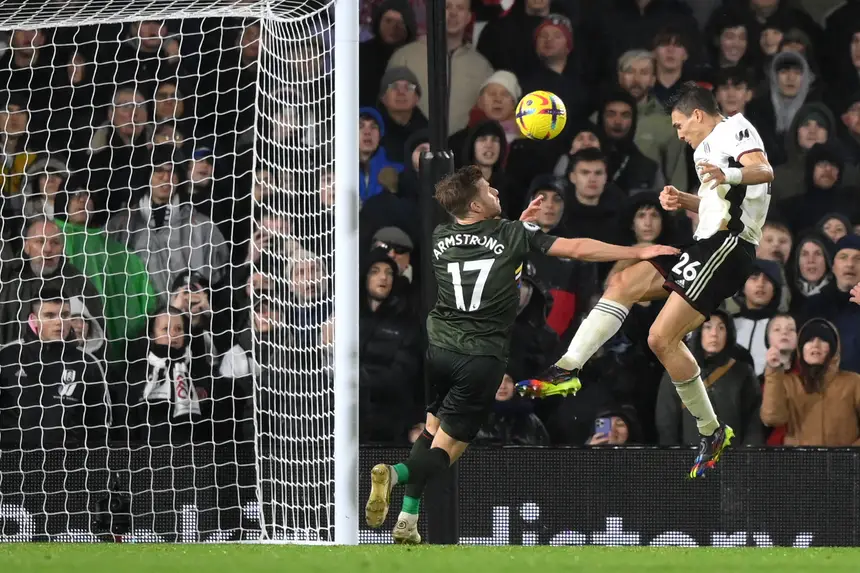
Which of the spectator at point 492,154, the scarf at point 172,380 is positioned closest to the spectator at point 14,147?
the scarf at point 172,380

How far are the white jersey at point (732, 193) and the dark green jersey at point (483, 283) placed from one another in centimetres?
81

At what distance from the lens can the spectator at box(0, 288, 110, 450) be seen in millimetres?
8594

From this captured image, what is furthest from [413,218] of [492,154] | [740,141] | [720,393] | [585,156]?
[740,141]

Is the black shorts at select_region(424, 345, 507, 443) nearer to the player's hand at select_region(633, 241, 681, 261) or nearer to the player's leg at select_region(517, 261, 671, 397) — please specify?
the player's leg at select_region(517, 261, 671, 397)

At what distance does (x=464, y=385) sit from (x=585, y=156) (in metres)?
2.66

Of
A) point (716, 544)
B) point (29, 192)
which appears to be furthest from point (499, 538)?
point (29, 192)

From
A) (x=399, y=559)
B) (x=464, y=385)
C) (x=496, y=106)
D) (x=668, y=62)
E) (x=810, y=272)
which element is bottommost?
(x=399, y=559)

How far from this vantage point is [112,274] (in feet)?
28.6

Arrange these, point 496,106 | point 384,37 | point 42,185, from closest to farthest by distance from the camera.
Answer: point 42,185, point 496,106, point 384,37

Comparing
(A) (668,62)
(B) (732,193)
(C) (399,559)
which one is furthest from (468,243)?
(A) (668,62)

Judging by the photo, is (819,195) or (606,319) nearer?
(606,319)

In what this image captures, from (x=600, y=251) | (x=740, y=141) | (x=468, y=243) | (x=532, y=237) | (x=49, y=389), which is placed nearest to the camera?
(x=600, y=251)

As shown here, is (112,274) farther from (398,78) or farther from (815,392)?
(815,392)

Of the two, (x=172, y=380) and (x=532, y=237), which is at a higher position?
(x=532, y=237)
